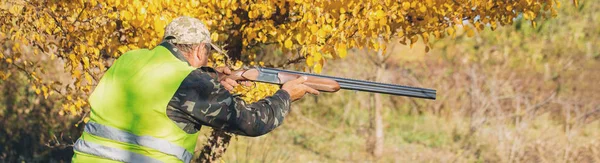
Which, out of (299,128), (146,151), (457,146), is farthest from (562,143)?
(146,151)

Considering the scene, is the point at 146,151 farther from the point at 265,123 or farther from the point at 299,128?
the point at 299,128

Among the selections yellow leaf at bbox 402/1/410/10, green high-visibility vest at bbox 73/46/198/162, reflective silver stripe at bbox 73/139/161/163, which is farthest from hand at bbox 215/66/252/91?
yellow leaf at bbox 402/1/410/10

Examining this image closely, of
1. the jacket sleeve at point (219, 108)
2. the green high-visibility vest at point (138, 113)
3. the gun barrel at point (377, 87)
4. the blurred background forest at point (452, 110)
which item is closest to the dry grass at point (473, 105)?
the blurred background forest at point (452, 110)

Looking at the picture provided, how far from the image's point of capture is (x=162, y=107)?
2.88 m

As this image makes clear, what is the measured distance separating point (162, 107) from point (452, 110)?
9.79 meters

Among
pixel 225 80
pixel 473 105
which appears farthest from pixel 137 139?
pixel 473 105

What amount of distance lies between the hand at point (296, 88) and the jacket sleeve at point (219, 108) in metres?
0.28

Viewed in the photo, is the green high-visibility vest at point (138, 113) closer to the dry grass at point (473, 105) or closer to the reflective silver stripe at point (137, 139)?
the reflective silver stripe at point (137, 139)

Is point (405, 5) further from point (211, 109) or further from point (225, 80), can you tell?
point (211, 109)

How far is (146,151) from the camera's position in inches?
116

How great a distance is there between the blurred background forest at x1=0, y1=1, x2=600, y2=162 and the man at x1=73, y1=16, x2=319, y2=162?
18.3 feet

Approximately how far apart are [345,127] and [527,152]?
13.3ft

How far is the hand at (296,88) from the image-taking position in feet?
11.5

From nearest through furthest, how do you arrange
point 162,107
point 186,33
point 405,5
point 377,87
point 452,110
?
1. point 162,107
2. point 186,33
3. point 377,87
4. point 405,5
5. point 452,110
